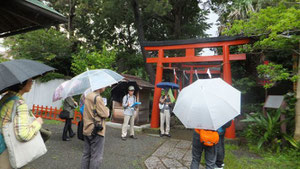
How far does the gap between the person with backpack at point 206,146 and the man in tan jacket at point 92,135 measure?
Answer: 155 centimetres

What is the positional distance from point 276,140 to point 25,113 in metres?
6.07

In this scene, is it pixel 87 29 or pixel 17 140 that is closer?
pixel 17 140

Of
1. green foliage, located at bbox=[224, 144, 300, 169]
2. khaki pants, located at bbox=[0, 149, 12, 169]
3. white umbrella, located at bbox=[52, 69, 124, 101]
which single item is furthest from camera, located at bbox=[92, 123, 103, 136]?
green foliage, located at bbox=[224, 144, 300, 169]

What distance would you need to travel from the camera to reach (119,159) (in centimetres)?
429

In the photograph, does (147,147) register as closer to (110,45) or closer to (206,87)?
(206,87)

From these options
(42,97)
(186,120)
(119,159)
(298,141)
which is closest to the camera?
(186,120)

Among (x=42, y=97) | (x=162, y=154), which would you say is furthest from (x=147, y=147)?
(x=42, y=97)

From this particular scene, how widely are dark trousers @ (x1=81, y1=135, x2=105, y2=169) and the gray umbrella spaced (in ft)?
4.71

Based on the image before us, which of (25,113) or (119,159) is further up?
(25,113)

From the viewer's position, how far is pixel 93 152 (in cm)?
290

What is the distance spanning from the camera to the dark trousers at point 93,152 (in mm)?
2873

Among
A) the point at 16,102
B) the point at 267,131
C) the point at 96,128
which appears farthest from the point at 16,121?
the point at 267,131

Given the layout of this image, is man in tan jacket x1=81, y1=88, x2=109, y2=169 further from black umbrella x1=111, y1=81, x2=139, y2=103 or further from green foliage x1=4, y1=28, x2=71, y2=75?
green foliage x1=4, y1=28, x2=71, y2=75

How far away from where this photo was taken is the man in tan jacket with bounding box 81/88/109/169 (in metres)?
2.88
